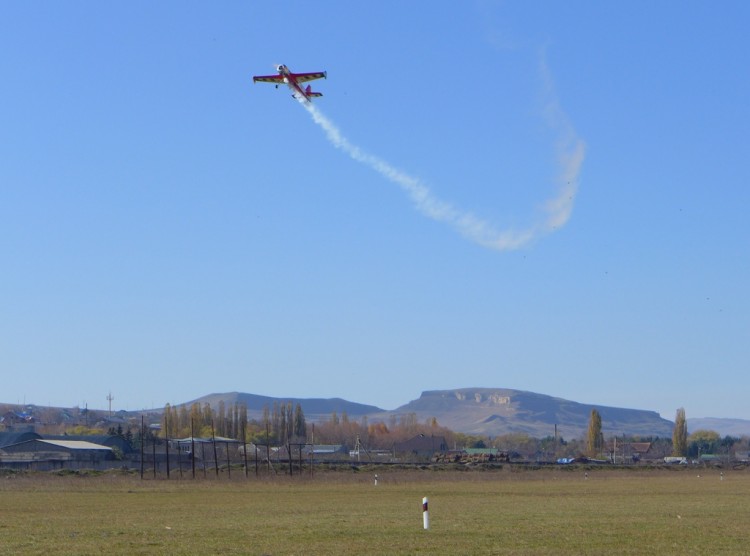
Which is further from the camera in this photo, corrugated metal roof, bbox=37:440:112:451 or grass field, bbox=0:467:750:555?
corrugated metal roof, bbox=37:440:112:451

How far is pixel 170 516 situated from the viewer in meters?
33.8

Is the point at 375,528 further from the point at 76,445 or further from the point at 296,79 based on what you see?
the point at 76,445

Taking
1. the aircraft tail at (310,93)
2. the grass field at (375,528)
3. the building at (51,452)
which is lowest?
the building at (51,452)

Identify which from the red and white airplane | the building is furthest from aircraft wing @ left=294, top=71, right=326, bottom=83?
the building

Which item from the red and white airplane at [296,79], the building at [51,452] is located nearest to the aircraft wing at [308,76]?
the red and white airplane at [296,79]

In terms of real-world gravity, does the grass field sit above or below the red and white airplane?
below

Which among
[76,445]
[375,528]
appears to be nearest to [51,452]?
[76,445]

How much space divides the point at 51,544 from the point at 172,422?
180711 millimetres

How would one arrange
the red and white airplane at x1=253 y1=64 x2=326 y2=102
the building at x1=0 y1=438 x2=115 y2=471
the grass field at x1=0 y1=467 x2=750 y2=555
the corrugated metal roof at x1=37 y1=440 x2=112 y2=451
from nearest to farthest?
the grass field at x1=0 y1=467 x2=750 y2=555 → the red and white airplane at x1=253 y1=64 x2=326 y2=102 → the building at x1=0 y1=438 x2=115 y2=471 → the corrugated metal roof at x1=37 y1=440 x2=112 y2=451

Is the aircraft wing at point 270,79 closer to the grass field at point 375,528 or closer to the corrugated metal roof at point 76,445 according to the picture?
the grass field at point 375,528

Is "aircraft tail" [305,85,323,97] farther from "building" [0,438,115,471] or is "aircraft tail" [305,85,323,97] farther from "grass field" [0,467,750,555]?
"building" [0,438,115,471]

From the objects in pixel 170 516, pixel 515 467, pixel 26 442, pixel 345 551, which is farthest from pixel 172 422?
pixel 345 551

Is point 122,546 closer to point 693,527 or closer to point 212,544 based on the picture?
point 212,544

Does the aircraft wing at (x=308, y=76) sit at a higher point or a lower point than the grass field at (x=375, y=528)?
higher
